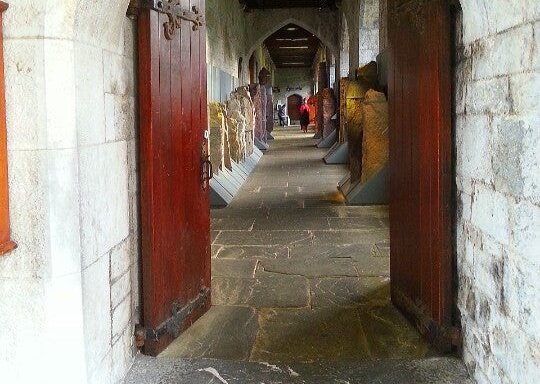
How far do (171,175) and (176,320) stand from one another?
728 mm

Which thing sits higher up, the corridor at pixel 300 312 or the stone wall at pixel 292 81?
the stone wall at pixel 292 81

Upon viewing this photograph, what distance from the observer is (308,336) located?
3.24 meters

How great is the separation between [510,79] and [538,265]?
675mm

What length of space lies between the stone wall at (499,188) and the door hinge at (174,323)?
138cm

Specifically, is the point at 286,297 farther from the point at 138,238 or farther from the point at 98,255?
the point at 98,255

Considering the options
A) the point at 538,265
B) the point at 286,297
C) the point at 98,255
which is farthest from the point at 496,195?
the point at 286,297

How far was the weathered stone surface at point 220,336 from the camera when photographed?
A: 3.02 metres

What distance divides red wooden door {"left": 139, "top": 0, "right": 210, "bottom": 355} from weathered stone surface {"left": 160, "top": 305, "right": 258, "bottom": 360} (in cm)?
6

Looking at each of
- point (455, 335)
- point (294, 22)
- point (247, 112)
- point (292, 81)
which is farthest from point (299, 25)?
point (292, 81)

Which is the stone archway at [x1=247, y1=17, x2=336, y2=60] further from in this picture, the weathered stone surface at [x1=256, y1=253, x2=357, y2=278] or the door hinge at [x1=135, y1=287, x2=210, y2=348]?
the door hinge at [x1=135, y1=287, x2=210, y2=348]

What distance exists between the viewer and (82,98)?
2256 mm

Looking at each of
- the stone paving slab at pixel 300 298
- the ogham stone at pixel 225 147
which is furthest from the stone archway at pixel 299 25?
the stone paving slab at pixel 300 298

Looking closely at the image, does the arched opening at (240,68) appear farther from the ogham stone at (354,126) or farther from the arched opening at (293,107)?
the arched opening at (293,107)

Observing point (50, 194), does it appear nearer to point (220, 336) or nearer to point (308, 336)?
point (220, 336)
